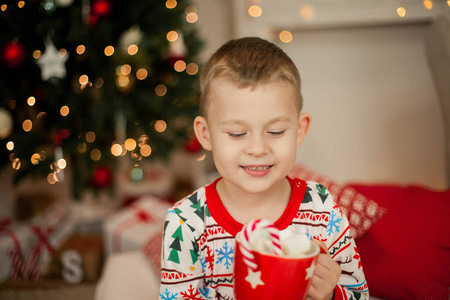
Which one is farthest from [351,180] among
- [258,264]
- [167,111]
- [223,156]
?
[258,264]

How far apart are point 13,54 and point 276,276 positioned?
1.76 metres

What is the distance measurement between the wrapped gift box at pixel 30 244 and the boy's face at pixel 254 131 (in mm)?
1682

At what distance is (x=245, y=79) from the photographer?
0.79m

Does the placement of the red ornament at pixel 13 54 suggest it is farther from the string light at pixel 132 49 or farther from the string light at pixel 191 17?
the string light at pixel 191 17

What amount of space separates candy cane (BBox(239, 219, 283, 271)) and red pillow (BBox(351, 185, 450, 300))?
2.25 feet

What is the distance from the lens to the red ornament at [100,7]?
1877 mm

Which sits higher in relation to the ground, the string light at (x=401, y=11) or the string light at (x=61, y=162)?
the string light at (x=401, y=11)

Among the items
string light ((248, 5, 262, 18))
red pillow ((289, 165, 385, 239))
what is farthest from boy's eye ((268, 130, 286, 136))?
string light ((248, 5, 262, 18))

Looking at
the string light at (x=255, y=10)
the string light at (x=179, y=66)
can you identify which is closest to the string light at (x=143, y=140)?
the string light at (x=179, y=66)

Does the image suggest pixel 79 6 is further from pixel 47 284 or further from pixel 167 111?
pixel 47 284

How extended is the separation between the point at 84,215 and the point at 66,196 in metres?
0.59

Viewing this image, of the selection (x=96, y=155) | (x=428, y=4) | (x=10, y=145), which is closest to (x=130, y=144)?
(x=96, y=155)

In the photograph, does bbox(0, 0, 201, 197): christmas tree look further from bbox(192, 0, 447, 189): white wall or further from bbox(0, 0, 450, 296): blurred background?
bbox(192, 0, 447, 189): white wall

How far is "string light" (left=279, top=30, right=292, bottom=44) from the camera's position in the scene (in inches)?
85.0
